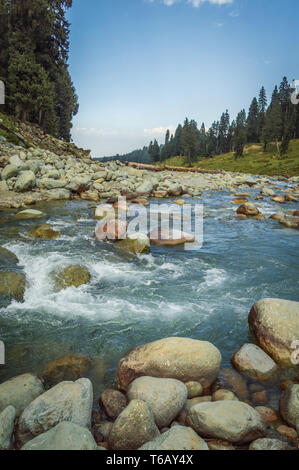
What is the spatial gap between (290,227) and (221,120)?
101687mm

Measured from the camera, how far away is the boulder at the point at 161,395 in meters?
3.15

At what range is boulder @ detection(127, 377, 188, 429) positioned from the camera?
3.15 meters

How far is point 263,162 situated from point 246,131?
2817cm

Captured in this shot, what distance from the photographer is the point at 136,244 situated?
887 cm

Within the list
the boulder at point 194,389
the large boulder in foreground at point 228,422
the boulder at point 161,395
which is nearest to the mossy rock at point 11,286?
A: the boulder at point 161,395

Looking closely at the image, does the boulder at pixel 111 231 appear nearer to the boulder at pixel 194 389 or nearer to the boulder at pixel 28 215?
the boulder at pixel 28 215

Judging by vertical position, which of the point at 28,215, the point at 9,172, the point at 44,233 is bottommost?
the point at 44,233

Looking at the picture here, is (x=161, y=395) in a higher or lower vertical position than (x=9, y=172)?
lower

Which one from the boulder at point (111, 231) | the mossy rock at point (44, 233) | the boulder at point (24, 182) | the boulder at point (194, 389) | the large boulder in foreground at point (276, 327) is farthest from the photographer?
the boulder at point (24, 182)

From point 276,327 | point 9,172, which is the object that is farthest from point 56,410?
point 9,172

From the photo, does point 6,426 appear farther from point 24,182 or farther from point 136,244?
point 24,182

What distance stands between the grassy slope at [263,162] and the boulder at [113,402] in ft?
182

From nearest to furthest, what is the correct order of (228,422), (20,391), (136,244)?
(228,422), (20,391), (136,244)
